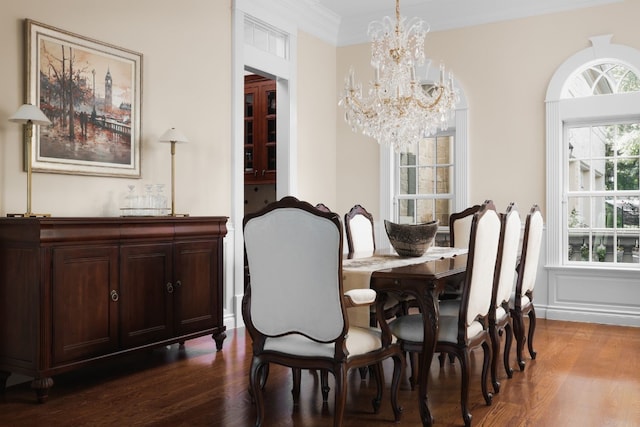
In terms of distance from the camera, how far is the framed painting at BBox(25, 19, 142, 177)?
3.64 meters

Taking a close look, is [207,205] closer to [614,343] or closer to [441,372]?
[441,372]

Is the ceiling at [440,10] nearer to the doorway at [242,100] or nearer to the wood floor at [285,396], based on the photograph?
the doorway at [242,100]

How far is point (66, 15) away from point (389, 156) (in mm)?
3744

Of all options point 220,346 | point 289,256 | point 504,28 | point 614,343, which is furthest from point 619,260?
point 289,256

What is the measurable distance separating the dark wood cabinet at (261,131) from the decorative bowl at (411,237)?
3581 mm

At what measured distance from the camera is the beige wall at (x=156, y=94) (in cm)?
351

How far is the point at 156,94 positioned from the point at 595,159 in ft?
13.3

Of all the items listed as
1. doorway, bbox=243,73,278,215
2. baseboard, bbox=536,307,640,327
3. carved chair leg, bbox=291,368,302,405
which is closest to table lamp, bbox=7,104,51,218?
carved chair leg, bbox=291,368,302,405

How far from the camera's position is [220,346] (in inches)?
171

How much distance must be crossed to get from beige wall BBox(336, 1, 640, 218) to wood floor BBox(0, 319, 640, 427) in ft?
7.02

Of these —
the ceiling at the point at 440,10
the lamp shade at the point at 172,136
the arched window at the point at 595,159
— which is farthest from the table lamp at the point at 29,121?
the arched window at the point at 595,159

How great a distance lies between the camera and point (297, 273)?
257cm

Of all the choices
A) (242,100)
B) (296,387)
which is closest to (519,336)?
(296,387)

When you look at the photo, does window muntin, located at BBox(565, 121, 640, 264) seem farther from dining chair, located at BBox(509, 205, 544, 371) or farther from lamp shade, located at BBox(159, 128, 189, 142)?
lamp shade, located at BBox(159, 128, 189, 142)
